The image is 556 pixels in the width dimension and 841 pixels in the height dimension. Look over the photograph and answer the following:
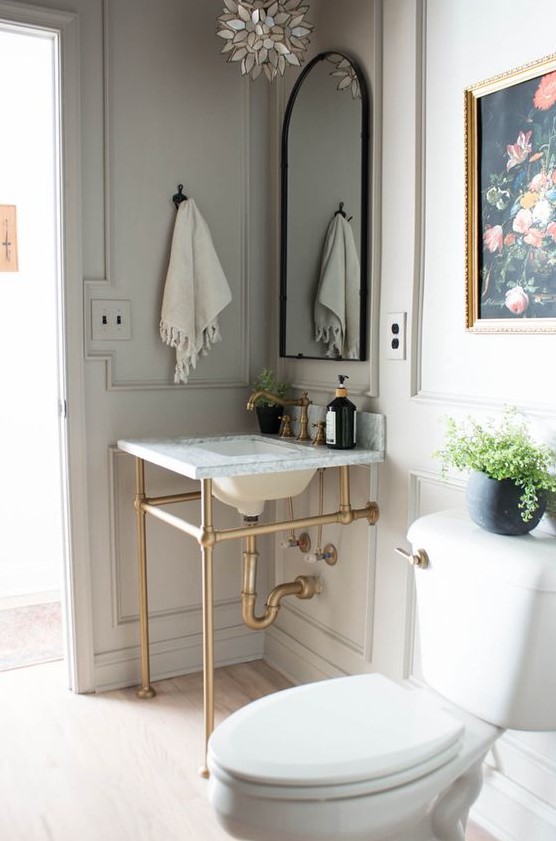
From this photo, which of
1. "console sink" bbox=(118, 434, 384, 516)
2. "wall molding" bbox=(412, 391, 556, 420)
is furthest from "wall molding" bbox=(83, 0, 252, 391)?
"wall molding" bbox=(412, 391, 556, 420)

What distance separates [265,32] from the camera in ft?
7.17

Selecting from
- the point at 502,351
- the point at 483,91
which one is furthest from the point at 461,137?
the point at 502,351

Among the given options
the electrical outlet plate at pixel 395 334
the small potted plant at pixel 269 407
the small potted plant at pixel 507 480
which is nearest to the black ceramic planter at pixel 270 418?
the small potted plant at pixel 269 407

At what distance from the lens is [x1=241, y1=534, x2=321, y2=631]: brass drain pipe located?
229 centimetres

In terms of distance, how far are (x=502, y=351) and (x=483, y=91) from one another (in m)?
0.58

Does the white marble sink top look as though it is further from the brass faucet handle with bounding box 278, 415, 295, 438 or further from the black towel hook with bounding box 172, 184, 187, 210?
the black towel hook with bounding box 172, 184, 187, 210

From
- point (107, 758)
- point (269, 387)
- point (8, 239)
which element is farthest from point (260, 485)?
point (8, 239)

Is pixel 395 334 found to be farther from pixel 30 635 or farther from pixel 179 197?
pixel 30 635

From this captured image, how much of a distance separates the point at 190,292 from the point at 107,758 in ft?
4.51

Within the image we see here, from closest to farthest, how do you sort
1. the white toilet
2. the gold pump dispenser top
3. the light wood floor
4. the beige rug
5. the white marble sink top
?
the white toilet < the light wood floor < the white marble sink top < the gold pump dispenser top < the beige rug

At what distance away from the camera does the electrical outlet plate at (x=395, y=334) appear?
2.07m

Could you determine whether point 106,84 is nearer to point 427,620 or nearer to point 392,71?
point 392,71

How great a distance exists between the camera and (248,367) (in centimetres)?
267

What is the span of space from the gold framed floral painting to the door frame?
1166mm
